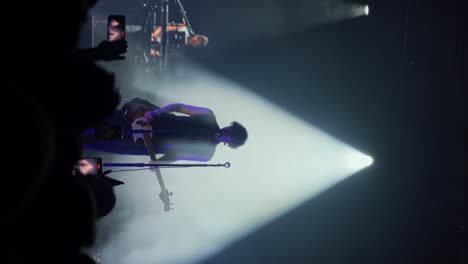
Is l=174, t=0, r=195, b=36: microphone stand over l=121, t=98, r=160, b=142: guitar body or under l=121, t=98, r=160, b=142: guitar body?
over

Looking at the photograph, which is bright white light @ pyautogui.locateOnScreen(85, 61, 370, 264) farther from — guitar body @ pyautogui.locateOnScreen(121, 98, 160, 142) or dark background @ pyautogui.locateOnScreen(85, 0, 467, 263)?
guitar body @ pyautogui.locateOnScreen(121, 98, 160, 142)

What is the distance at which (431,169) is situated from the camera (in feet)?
26.0

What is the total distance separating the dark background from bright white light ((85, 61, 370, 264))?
24 centimetres

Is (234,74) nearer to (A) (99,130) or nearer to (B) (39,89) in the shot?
(A) (99,130)

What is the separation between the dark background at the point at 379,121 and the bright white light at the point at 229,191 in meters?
0.24

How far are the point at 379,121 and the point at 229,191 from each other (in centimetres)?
307

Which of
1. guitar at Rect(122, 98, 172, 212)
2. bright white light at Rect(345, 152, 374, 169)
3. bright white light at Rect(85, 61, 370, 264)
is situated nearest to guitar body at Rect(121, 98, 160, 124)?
guitar at Rect(122, 98, 172, 212)

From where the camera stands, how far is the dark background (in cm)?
771

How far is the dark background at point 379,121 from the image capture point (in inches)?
303

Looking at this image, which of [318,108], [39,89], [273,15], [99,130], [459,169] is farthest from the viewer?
[273,15]

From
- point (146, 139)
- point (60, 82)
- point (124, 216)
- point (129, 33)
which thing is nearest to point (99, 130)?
point (146, 139)

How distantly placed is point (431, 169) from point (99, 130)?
6.06 m

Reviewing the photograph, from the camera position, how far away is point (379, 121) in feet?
27.4

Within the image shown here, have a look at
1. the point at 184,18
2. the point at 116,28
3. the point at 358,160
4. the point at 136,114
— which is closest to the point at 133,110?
the point at 136,114
